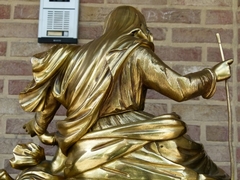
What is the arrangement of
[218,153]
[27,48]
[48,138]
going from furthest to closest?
[27,48]
[218,153]
[48,138]

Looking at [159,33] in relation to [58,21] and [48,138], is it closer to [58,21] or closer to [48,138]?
[58,21]

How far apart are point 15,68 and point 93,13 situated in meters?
0.33

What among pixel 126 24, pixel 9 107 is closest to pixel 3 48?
pixel 9 107

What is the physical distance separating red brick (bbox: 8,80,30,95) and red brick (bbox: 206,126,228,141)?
619 millimetres

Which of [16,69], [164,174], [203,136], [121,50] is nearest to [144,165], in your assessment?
[164,174]

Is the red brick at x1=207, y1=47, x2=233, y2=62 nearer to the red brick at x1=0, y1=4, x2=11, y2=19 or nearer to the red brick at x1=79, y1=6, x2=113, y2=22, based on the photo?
the red brick at x1=79, y1=6, x2=113, y2=22

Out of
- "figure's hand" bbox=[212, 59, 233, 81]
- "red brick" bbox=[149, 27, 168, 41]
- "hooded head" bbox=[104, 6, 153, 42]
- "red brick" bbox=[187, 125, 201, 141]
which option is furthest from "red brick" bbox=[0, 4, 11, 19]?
"figure's hand" bbox=[212, 59, 233, 81]

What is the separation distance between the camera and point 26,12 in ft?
6.21

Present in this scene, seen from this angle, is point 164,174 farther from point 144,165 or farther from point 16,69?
point 16,69

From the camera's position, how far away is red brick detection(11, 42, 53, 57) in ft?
6.07

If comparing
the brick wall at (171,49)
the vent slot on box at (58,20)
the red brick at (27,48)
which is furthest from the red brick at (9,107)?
the vent slot on box at (58,20)

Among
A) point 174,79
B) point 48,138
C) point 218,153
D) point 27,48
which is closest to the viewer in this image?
point 174,79

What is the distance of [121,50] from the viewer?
128 cm

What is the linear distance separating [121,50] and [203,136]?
0.61 meters
